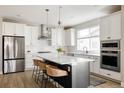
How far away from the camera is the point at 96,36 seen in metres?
5.77

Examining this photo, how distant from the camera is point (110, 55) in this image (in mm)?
4055

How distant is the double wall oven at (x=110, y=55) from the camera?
3807 mm

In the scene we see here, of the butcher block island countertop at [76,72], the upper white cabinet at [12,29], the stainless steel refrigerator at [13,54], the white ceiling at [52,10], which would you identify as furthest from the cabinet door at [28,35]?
the butcher block island countertop at [76,72]

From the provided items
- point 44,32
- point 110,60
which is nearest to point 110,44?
point 110,60

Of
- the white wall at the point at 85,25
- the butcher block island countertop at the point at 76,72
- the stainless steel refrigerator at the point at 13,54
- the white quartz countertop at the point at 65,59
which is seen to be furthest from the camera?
the white wall at the point at 85,25

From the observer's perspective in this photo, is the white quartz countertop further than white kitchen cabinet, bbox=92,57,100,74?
No

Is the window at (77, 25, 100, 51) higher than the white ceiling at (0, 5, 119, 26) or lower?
lower

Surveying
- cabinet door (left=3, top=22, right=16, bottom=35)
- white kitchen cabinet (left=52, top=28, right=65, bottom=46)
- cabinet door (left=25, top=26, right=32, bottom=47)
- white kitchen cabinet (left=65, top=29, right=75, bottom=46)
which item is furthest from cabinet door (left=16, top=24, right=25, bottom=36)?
white kitchen cabinet (left=65, top=29, right=75, bottom=46)

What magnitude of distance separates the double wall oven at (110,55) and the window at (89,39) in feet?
4.73

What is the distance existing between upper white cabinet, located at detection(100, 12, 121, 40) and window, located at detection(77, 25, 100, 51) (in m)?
1.33

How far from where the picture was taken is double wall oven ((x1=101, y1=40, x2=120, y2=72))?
3807mm

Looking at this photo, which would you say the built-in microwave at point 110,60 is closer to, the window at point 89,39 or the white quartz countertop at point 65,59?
the white quartz countertop at point 65,59

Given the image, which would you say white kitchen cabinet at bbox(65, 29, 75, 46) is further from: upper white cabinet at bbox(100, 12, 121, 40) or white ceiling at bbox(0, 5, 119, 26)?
upper white cabinet at bbox(100, 12, 121, 40)
